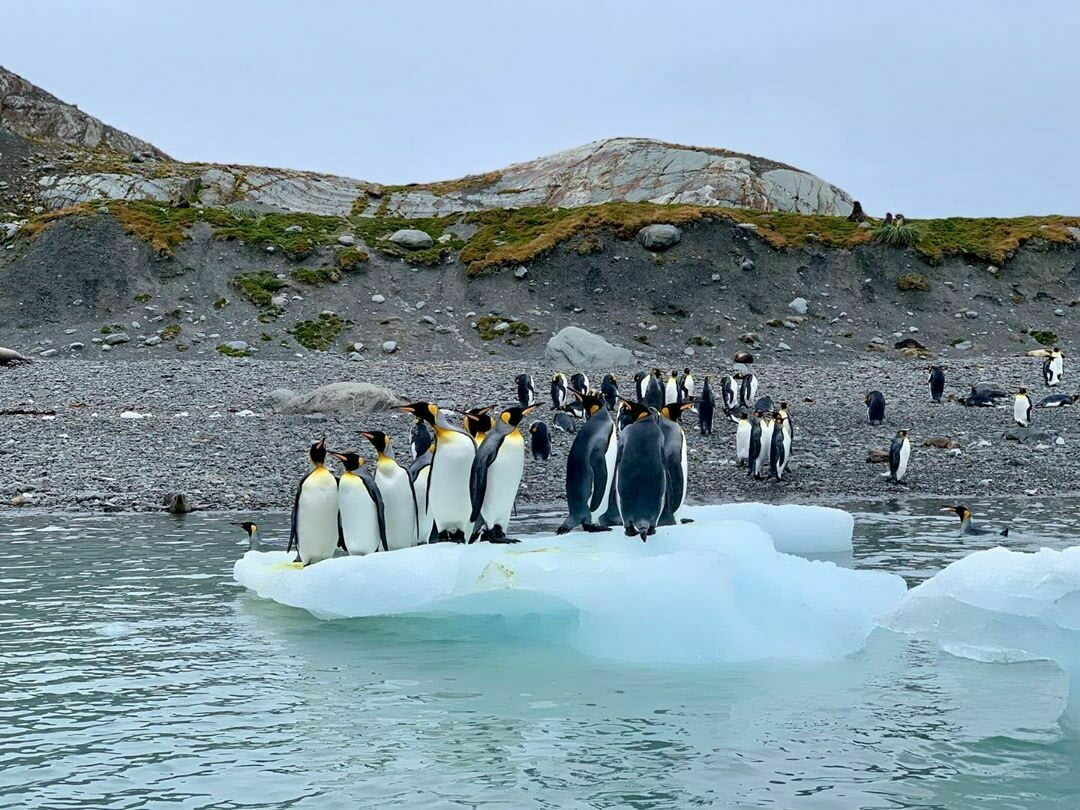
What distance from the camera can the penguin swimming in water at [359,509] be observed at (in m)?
8.23

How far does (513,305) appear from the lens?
32.3m

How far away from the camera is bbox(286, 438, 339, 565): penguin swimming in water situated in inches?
330

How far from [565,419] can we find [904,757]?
39.3 ft

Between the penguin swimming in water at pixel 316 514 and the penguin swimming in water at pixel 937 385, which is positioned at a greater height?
the penguin swimming in water at pixel 937 385

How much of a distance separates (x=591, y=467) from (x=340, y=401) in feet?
33.7

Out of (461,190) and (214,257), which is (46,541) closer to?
(214,257)

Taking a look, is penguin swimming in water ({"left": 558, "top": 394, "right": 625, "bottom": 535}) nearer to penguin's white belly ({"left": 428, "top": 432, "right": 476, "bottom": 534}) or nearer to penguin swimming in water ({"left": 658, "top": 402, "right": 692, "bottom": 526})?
penguin swimming in water ({"left": 658, "top": 402, "right": 692, "bottom": 526})

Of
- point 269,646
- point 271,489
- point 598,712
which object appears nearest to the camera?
point 598,712

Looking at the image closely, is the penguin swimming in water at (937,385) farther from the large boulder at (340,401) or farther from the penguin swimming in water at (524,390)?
the large boulder at (340,401)

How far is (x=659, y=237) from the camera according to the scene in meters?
35.0

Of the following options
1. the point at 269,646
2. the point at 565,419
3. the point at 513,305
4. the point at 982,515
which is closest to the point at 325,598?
the point at 269,646

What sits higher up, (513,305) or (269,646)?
(513,305)

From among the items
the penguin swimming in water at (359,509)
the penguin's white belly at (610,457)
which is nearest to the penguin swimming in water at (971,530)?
the penguin's white belly at (610,457)

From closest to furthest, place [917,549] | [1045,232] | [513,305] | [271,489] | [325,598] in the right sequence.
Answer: [325,598] → [917,549] → [271,489] → [513,305] → [1045,232]
